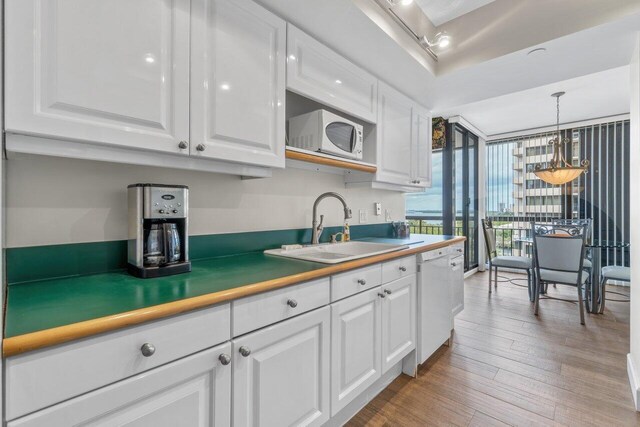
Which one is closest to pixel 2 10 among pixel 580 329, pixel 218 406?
pixel 218 406

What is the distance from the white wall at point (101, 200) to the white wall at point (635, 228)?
2171 mm

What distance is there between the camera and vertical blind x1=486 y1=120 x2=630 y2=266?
174 inches

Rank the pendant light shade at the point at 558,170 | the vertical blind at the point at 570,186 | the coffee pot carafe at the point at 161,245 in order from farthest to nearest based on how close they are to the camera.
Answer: the vertical blind at the point at 570,186 < the pendant light shade at the point at 558,170 < the coffee pot carafe at the point at 161,245

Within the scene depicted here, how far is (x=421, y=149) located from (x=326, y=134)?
53.2 inches

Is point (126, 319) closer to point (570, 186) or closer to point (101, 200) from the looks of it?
point (101, 200)

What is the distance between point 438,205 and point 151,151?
4.25m

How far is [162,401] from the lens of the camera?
0.87m

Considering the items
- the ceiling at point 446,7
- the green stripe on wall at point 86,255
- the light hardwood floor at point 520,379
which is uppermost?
the ceiling at point 446,7

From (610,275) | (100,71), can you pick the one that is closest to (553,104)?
(610,275)

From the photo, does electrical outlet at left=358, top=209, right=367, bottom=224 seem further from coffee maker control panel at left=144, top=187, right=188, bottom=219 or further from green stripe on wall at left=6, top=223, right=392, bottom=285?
coffee maker control panel at left=144, top=187, right=188, bottom=219

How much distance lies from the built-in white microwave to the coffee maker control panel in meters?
0.84

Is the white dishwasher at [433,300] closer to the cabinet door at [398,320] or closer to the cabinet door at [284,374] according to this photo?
the cabinet door at [398,320]

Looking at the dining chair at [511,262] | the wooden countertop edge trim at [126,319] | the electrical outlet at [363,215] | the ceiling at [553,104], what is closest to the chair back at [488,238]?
the dining chair at [511,262]

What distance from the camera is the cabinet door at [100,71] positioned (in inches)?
34.7
